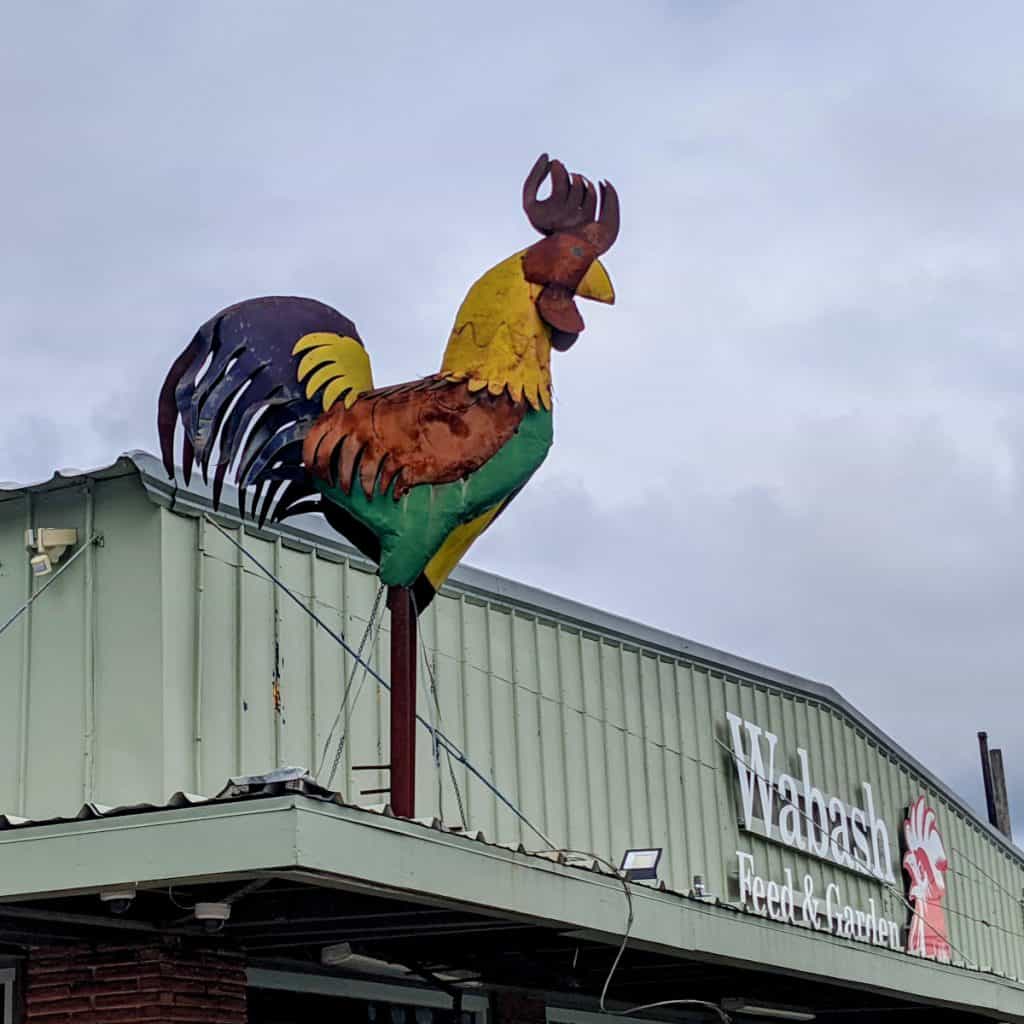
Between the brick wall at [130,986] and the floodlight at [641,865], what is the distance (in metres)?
3.93

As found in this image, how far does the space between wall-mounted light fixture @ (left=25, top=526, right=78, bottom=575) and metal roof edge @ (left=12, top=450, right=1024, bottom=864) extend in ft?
1.27

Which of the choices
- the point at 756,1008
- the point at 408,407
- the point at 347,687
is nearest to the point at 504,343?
the point at 408,407

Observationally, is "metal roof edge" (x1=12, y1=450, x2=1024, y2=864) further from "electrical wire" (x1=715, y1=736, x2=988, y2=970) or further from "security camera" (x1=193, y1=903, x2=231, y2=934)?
"security camera" (x1=193, y1=903, x2=231, y2=934)

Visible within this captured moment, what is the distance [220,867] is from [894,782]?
1759cm

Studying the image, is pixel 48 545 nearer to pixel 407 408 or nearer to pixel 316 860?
pixel 407 408

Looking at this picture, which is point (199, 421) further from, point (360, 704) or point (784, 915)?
point (784, 915)

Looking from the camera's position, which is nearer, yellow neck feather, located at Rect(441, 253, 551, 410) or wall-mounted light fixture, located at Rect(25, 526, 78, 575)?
yellow neck feather, located at Rect(441, 253, 551, 410)

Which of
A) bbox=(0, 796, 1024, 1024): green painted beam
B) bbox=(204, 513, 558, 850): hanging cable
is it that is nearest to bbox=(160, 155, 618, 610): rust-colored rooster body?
bbox=(204, 513, 558, 850): hanging cable

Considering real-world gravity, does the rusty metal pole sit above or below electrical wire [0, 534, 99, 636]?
below

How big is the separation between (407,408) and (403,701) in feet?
5.85

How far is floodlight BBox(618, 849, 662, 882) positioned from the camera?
44.7ft

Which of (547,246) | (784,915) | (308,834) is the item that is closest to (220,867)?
(308,834)

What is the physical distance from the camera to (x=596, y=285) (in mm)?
11805

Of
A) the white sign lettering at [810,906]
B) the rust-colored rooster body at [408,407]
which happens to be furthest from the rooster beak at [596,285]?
the white sign lettering at [810,906]
